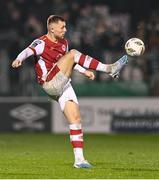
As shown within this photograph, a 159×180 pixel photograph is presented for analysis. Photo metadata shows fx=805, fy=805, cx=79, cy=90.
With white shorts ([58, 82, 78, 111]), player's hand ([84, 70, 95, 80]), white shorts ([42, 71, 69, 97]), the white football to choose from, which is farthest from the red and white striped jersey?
the white football

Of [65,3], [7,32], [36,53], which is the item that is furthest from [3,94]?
[36,53]

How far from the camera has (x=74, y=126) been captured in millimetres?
11555

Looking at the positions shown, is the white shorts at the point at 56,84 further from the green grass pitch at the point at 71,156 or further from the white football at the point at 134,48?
the green grass pitch at the point at 71,156

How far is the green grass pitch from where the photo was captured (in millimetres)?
10664

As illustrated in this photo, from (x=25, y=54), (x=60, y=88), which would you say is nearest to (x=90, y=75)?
(x=60, y=88)

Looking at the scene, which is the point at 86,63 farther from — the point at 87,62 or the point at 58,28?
the point at 58,28

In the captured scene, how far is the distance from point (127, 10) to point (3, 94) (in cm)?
460

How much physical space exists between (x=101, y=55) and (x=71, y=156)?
295 inches

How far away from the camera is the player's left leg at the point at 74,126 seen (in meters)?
11.5

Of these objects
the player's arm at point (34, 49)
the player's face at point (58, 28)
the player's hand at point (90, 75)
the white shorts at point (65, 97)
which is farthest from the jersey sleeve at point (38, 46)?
the player's hand at point (90, 75)

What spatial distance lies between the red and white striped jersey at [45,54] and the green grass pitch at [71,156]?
54.8 inches

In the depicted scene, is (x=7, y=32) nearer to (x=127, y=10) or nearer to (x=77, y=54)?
(x=127, y=10)

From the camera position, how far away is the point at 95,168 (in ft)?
37.5

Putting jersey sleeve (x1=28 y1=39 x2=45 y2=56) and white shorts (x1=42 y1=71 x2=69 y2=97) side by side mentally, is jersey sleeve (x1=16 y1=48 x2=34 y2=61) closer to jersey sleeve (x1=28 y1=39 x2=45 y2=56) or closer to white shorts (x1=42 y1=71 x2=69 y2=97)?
jersey sleeve (x1=28 y1=39 x2=45 y2=56)
